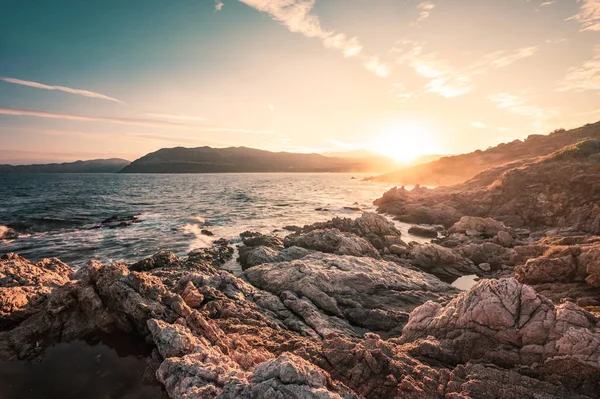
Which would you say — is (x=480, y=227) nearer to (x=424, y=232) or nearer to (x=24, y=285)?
(x=424, y=232)

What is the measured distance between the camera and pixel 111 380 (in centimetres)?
1036

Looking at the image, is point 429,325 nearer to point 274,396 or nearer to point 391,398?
point 391,398

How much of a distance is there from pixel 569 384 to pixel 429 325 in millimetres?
4754

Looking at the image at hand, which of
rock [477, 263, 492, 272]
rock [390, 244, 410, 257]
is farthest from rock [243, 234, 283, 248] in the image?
rock [477, 263, 492, 272]

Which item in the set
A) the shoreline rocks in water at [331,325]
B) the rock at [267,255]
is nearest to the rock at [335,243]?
the rock at [267,255]

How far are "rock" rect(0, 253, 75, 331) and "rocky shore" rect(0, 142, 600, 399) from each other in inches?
2.9

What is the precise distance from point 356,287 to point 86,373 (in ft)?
51.3

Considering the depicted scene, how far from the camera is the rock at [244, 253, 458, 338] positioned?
1723 centimetres

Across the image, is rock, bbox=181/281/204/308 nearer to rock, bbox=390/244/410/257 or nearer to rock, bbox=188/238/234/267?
rock, bbox=188/238/234/267

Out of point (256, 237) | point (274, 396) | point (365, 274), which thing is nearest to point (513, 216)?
point (365, 274)

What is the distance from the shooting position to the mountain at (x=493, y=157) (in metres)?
85.9

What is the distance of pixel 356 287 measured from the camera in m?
20.1

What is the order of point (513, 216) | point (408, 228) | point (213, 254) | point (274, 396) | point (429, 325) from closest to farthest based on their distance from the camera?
1. point (274, 396)
2. point (429, 325)
3. point (213, 254)
4. point (513, 216)
5. point (408, 228)

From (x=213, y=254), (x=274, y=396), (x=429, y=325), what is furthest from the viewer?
(x=213, y=254)
